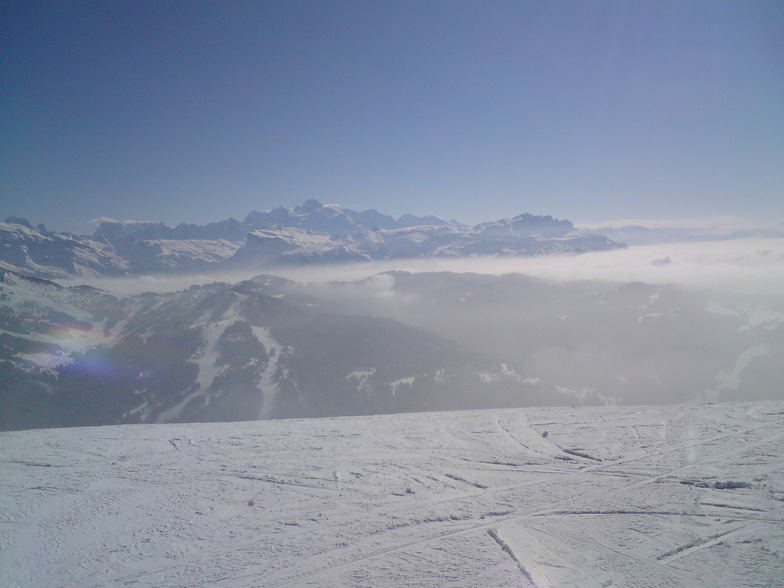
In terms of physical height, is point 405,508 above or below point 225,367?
above

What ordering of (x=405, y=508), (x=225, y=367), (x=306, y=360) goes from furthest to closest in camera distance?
(x=306, y=360), (x=225, y=367), (x=405, y=508)

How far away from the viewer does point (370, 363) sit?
334 feet

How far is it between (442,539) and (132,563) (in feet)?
21.1

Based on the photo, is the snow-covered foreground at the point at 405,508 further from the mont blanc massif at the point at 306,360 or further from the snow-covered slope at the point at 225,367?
the mont blanc massif at the point at 306,360

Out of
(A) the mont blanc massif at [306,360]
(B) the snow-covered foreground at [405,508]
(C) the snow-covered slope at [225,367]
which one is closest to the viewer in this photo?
(B) the snow-covered foreground at [405,508]

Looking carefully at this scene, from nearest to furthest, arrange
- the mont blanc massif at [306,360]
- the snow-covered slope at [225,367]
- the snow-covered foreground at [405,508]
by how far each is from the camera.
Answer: the snow-covered foreground at [405,508] → the snow-covered slope at [225,367] → the mont blanc massif at [306,360]

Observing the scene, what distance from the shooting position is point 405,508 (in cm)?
950

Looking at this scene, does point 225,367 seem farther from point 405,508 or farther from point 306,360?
point 405,508

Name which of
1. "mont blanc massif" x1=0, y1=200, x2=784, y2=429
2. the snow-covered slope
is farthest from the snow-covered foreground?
"mont blanc massif" x1=0, y1=200, x2=784, y2=429

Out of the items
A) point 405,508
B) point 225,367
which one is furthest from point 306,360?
point 405,508

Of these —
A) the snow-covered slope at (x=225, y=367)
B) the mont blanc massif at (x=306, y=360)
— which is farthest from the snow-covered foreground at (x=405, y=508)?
the mont blanc massif at (x=306, y=360)

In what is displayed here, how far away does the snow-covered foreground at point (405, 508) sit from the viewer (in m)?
7.41

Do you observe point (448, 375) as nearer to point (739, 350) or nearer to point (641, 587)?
point (641, 587)

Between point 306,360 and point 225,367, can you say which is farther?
point 306,360
